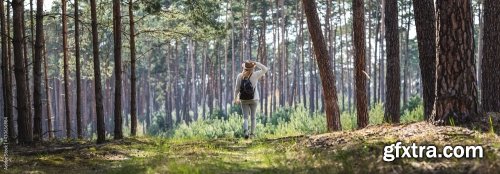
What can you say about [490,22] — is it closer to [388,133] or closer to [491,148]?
[388,133]

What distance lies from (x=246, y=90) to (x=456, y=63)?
544 centimetres

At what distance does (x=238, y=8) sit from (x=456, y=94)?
39778mm

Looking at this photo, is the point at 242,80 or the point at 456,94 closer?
the point at 456,94

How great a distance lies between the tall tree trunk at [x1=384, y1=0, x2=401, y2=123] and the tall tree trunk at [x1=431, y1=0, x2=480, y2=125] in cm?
572

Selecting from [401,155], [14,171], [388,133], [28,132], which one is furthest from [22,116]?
[401,155]

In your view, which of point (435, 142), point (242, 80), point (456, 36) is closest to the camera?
point (435, 142)

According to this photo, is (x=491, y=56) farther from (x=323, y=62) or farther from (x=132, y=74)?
(x=132, y=74)

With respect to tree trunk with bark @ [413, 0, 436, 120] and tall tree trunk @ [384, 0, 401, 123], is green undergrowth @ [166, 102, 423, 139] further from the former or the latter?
tree trunk with bark @ [413, 0, 436, 120]

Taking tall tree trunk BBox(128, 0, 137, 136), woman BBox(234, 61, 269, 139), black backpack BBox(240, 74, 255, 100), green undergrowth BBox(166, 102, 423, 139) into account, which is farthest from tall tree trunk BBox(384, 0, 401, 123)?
tall tree trunk BBox(128, 0, 137, 136)

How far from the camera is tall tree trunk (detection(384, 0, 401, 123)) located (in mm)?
11898

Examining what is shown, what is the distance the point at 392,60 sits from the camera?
1213cm

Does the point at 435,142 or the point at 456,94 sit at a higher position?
the point at 456,94

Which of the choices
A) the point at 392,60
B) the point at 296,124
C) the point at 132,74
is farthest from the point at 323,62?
the point at 296,124

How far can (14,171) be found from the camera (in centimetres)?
634
